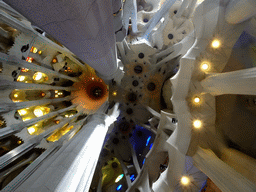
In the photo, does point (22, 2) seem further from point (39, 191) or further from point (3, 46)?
point (3, 46)

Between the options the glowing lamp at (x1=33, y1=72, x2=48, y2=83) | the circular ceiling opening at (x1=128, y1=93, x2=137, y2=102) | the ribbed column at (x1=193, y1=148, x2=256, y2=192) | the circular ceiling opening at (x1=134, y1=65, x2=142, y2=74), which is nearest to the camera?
the ribbed column at (x1=193, y1=148, x2=256, y2=192)

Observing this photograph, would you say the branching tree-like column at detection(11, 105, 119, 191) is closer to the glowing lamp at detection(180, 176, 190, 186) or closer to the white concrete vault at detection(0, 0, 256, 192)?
the white concrete vault at detection(0, 0, 256, 192)

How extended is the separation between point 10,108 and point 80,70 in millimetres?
6895

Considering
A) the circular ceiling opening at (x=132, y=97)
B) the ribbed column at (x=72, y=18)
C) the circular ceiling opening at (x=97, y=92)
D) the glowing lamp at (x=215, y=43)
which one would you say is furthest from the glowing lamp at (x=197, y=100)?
the circular ceiling opening at (x=97, y=92)

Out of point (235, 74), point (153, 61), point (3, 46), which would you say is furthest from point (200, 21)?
point (3, 46)

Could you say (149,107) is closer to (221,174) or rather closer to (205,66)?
(205,66)

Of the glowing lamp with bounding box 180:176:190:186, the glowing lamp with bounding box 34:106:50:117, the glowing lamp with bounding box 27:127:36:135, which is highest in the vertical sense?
the glowing lamp with bounding box 34:106:50:117

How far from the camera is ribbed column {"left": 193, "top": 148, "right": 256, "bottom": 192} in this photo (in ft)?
9.39

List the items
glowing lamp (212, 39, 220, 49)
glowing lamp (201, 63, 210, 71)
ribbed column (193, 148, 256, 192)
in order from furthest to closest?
1. glowing lamp (201, 63, 210, 71)
2. glowing lamp (212, 39, 220, 49)
3. ribbed column (193, 148, 256, 192)

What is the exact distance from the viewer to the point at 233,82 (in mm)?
3316

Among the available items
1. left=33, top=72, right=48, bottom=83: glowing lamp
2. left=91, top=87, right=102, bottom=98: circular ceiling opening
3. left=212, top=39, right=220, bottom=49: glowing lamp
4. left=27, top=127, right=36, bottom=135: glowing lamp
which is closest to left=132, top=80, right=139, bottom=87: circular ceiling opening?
left=91, top=87, right=102, bottom=98: circular ceiling opening

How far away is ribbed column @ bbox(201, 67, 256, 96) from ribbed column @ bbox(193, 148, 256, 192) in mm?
1913

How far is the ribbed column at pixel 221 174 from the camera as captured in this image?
9.39 feet

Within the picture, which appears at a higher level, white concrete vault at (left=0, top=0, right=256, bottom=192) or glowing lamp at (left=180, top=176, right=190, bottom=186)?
white concrete vault at (left=0, top=0, right=256, bottom=192)
